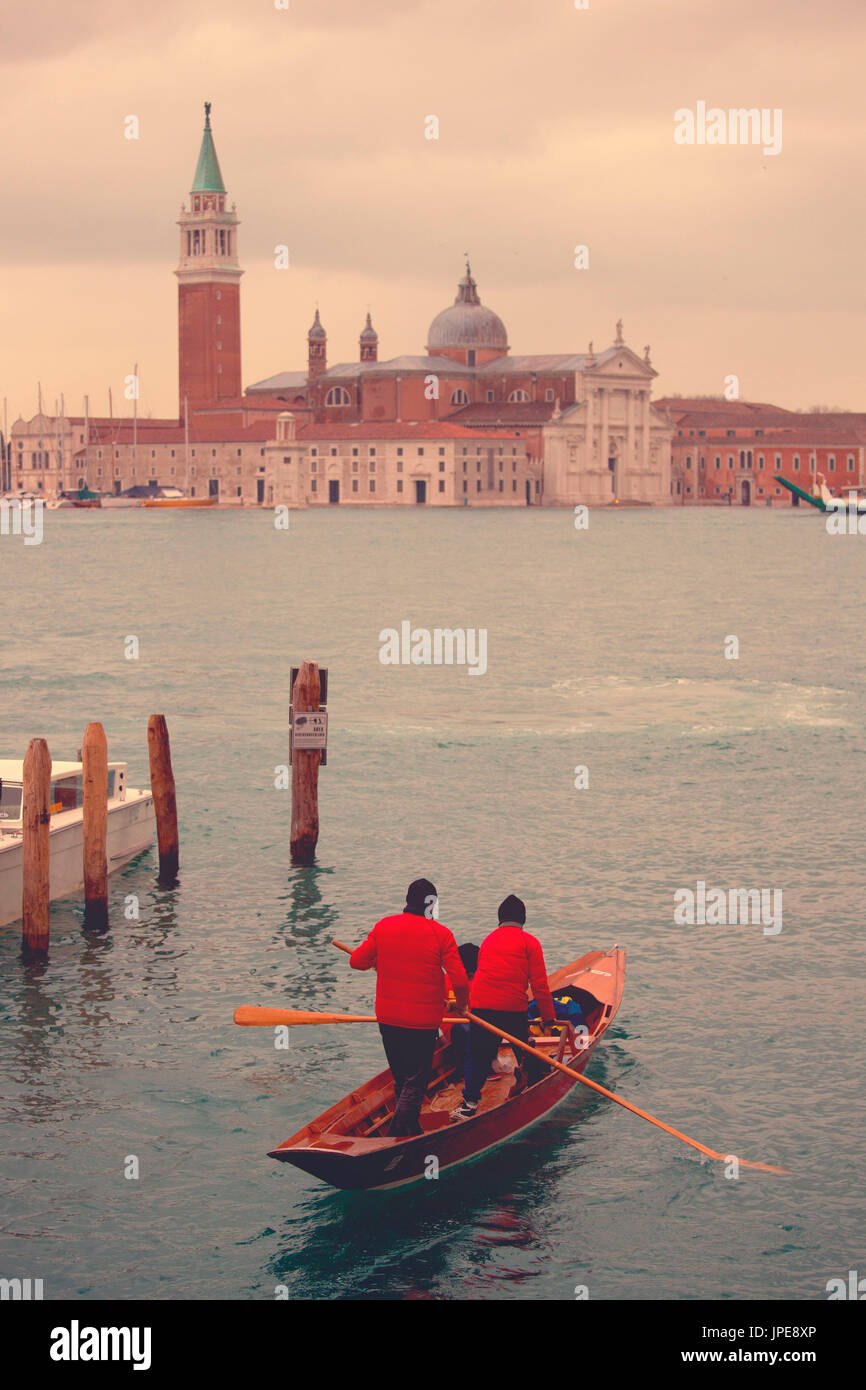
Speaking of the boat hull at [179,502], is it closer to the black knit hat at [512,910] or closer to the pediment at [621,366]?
the pediment at [621,366]

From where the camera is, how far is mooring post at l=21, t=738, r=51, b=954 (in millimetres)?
15188

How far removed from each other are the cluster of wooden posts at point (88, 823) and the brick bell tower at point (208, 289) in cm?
14670

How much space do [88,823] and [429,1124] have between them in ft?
19.8

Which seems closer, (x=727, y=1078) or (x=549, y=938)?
(x=727, y=1078)

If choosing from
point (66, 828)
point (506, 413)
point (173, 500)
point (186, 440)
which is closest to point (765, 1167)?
point (66, 828)

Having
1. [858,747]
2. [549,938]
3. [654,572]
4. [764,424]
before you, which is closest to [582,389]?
[764,424]

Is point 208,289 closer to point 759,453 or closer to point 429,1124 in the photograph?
point 759,453

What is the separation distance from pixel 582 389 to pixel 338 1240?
14790cm

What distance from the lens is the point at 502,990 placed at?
37.3ft

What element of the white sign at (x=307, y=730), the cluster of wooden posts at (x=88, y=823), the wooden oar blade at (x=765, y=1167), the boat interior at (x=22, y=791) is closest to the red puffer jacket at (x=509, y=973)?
the wooden oar blade at (x=765, y=1167)

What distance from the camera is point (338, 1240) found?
10.6 m

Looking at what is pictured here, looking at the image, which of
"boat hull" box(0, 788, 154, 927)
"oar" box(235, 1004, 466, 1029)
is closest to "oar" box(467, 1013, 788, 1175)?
"oar" box(235, 1004, 466, 1029)
